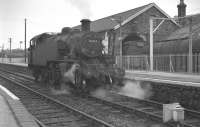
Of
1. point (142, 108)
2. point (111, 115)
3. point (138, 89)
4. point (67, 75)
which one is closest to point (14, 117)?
point (111, 115)

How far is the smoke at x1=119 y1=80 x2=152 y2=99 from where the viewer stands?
13.3 meters

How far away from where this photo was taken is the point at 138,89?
46.1 feet

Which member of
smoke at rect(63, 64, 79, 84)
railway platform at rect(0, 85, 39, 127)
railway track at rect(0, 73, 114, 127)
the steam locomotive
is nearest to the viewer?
railway platform at rect(0, 85, 39, 127)

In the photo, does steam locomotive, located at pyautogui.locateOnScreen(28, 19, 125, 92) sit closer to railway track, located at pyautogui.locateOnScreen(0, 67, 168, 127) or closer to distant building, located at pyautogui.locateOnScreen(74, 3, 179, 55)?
railway track, located at pyautogui.locateOnScreen(0, 67, 168, 127)

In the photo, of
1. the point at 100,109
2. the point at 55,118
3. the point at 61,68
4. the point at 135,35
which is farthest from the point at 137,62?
the point at 55,118

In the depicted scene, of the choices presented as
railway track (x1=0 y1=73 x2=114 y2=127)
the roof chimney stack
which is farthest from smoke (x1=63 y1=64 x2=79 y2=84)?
the roof chimney stack

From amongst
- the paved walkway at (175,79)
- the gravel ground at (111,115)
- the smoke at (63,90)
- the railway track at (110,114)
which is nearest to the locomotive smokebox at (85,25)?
the smoke at (63,90)

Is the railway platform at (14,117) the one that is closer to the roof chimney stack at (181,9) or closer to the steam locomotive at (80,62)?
the steam locomotive at (80,62)

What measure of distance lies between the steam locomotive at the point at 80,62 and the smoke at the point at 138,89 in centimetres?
93

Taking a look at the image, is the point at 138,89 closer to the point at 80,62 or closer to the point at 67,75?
the point at 80,62

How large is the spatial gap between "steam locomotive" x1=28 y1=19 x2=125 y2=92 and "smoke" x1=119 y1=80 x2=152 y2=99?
3.06ft

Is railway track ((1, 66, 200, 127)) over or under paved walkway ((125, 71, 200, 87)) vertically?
under

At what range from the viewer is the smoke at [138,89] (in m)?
13.3

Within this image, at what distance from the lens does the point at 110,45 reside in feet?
49.3
